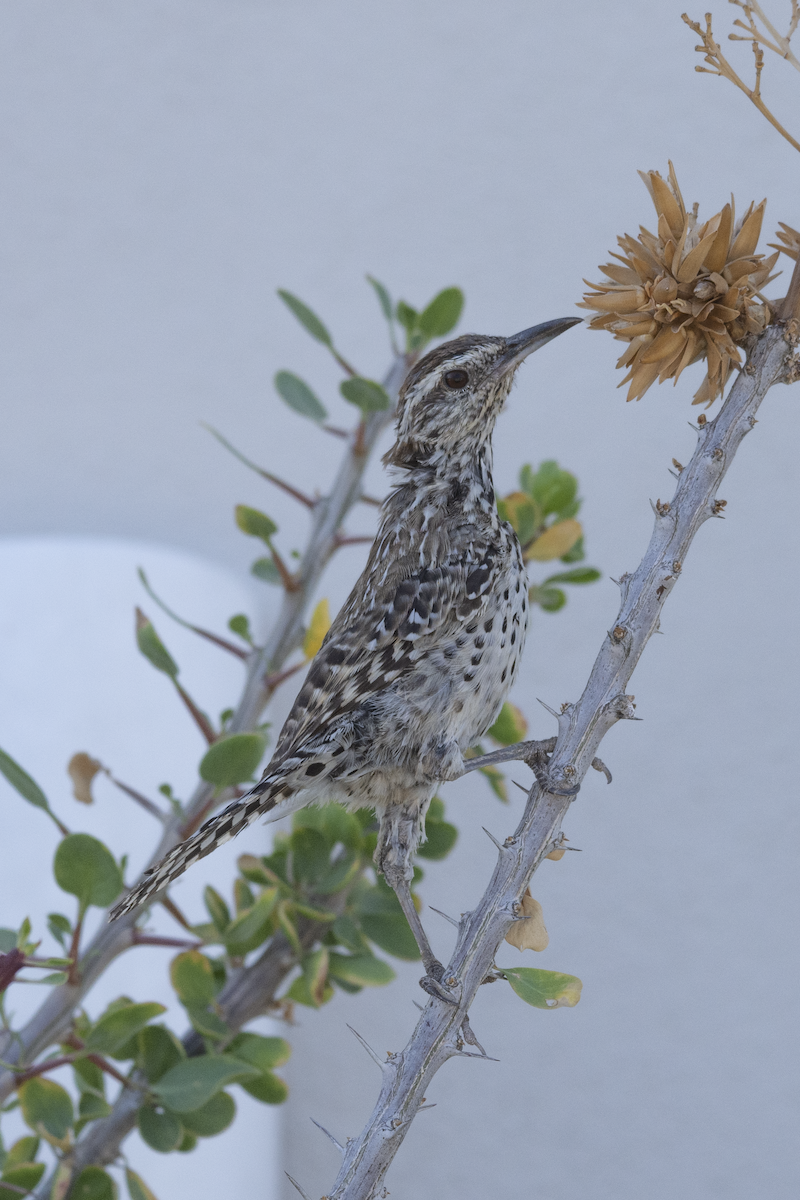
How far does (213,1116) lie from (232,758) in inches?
12.5

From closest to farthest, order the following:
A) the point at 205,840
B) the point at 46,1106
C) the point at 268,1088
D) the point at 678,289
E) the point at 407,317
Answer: the point at 678,289, the point at 205,840, the point at 46,1106, the point at 268,1088, the point at 407,317

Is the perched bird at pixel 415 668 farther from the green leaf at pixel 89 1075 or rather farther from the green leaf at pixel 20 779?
the green leaf at pixel 89 1075

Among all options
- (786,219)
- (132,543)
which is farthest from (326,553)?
(786,219)

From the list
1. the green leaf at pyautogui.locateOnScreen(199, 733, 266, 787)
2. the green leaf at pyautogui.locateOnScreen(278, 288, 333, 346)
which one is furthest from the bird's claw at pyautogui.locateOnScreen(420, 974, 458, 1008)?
the green leaf at pyautogui.locateOnScreen(278, 288, 333, 346)

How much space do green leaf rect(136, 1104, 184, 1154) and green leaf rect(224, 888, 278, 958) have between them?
13 centimetres

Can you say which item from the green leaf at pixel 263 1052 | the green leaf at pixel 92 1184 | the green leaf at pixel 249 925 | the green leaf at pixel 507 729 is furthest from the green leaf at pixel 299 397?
the green leaf at pixel 92 1184

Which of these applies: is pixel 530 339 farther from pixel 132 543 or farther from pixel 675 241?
pixel 132 543

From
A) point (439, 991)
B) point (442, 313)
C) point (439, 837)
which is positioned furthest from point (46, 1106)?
point (442, 313)

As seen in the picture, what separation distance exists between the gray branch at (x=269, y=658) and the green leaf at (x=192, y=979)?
0.21 feet

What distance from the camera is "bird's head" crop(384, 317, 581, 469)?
749 mm

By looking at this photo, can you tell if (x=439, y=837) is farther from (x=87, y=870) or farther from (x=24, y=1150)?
(x=24, y=1150)

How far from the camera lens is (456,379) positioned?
76cm

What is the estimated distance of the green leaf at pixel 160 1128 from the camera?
811 millimetres

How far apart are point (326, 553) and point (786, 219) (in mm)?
1018
